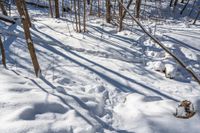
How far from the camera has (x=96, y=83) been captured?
538 cm

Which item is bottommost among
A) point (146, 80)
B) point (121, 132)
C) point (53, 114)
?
point (146, 80)

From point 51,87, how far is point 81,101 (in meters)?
0.74

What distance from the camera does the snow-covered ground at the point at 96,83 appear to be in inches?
127

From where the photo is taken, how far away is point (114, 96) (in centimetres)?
473

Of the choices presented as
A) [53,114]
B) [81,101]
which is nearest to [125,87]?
[81,101]

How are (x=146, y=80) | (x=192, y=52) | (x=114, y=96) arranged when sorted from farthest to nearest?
(x=192, y=52), (x=146, y=80), (x=114, y=96)

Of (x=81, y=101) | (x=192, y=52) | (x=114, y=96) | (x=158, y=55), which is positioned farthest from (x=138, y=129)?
(x=192, y=52)

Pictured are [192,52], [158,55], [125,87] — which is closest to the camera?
[125,87]

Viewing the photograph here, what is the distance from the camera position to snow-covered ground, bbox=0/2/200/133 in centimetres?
321

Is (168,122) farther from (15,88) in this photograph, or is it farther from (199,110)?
(15,88)

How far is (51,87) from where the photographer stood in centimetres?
429

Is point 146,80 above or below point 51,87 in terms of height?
below

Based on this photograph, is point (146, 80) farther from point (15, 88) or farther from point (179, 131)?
point (15, 88)

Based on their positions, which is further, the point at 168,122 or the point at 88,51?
the point at 88,51
